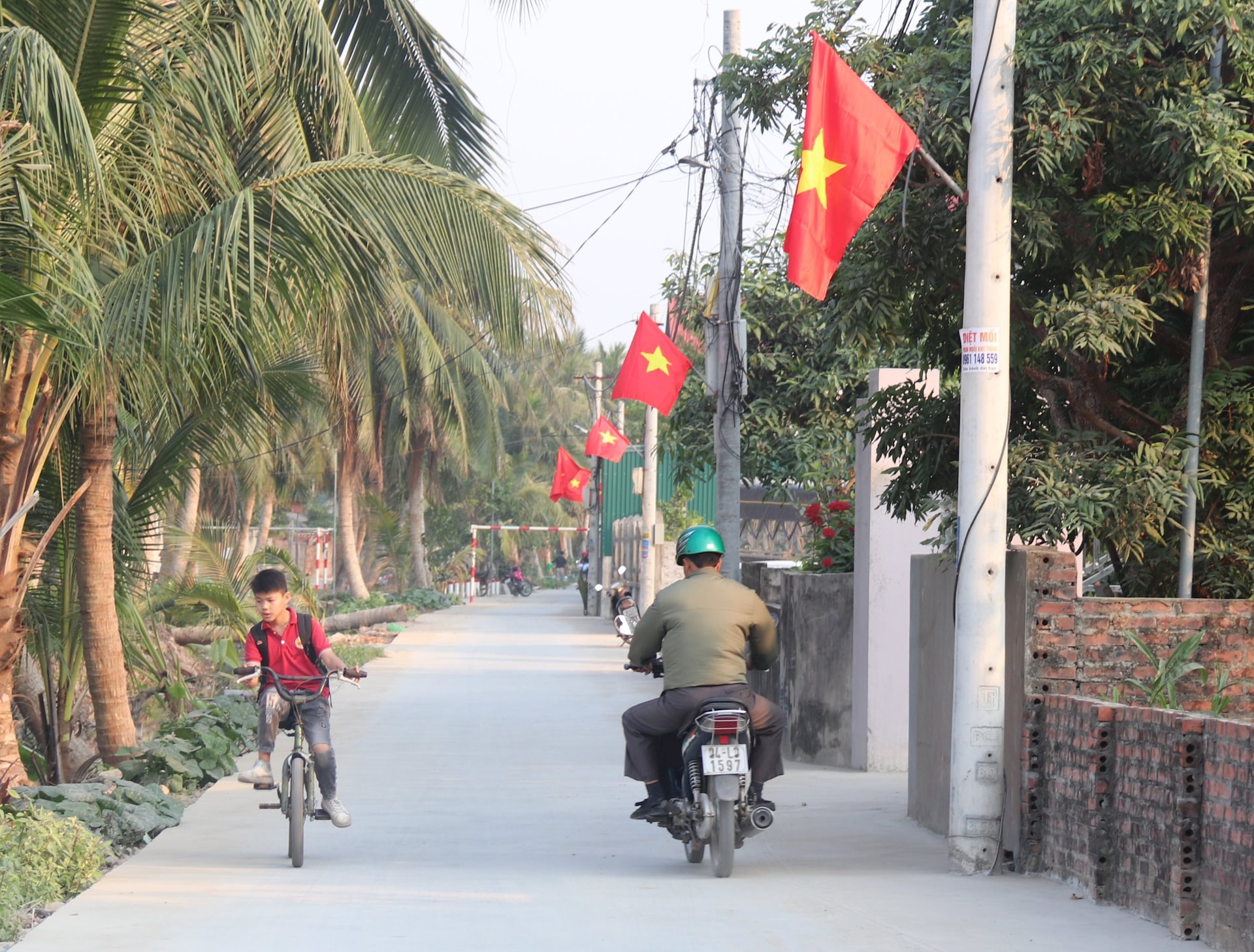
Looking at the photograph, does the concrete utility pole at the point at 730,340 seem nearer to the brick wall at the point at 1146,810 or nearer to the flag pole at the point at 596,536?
the brick wall at the point at 1146,810

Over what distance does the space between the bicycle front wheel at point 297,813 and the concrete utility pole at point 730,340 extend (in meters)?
6.83

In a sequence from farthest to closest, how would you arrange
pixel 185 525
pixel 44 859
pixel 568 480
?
pixel 568 480, pixel 185 525, pixel 44 859

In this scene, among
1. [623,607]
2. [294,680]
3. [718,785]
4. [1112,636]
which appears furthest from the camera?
[623,607]

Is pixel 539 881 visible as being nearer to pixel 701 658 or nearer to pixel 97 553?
pixel 701 658

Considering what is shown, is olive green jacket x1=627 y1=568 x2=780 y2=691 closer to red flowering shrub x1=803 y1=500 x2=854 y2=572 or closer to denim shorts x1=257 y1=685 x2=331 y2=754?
denim shorts x1=257 y1=685 x2=331 y2=754

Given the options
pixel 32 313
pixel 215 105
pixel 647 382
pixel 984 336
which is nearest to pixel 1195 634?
pixel 984 336

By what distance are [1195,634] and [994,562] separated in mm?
→ 1121

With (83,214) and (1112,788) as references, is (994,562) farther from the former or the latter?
(83,214)

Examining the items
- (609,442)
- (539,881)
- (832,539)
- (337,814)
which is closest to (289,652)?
(337,814)

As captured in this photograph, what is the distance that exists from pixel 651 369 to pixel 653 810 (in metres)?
8.20

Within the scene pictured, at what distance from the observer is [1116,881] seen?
23.5 feet

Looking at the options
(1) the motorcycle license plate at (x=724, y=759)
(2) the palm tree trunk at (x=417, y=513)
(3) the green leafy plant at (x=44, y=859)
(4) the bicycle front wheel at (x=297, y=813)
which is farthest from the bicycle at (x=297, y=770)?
(2) the palm tree trunk at (x=417, y=513)

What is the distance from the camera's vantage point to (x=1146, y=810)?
6832 mm

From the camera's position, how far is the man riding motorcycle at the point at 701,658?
8.20 metres
